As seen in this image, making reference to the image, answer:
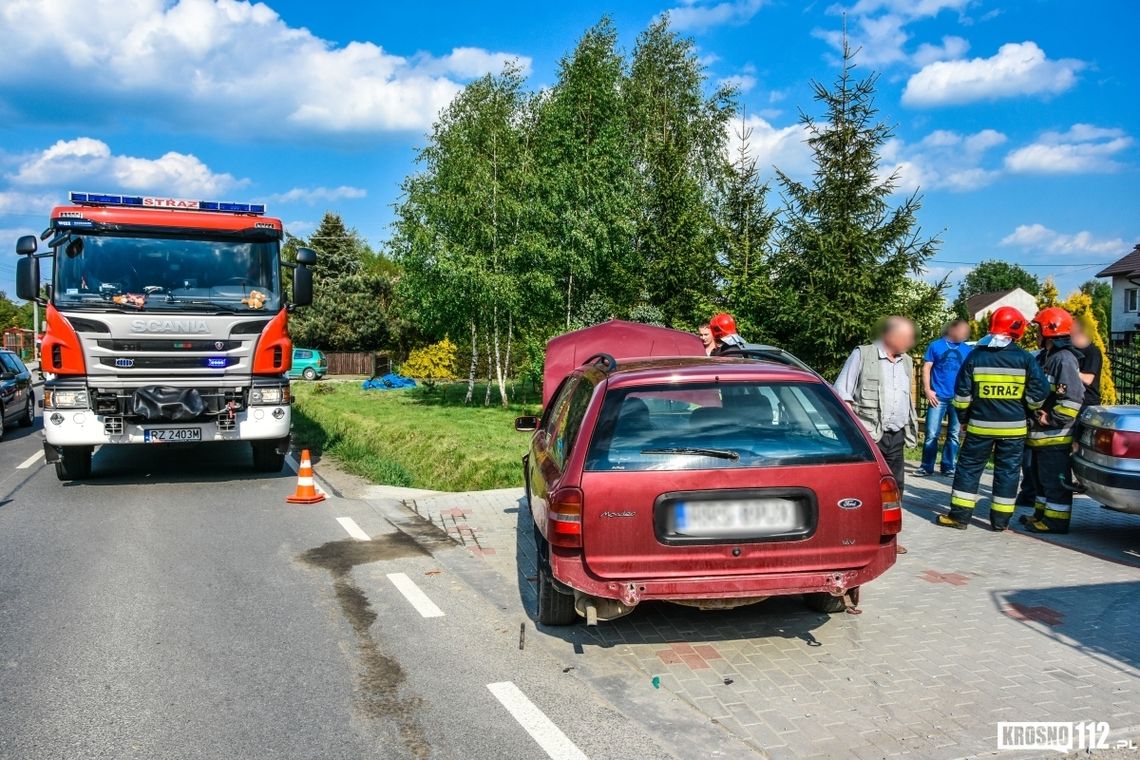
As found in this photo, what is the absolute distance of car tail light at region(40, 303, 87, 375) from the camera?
31.2 feet

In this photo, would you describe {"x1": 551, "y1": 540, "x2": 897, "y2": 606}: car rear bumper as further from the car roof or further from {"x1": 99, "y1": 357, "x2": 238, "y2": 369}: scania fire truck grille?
{"x1": 99, "y1": 357, "x2": 238, "y2": 369}: scania fire truck grille

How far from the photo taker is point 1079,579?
20.0 feet

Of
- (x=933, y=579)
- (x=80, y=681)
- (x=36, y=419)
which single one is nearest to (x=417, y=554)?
(x=80, y=681)

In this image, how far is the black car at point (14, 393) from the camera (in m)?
15.9

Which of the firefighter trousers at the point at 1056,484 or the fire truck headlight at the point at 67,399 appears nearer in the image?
the firefighter trousers at the point at 1056,484

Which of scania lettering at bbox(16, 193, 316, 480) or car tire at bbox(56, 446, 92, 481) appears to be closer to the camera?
scania lettering at bbox(16, 193, 316, 480)

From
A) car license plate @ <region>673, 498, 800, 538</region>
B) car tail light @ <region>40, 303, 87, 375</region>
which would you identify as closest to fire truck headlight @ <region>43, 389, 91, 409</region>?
car tail light @ <region>40, 303, 87, 375</region>

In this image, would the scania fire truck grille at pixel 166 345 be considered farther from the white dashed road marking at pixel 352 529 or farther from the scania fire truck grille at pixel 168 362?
the white dashed road marking at pixel 352 529

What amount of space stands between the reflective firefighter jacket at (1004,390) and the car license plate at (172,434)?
8.45 meters

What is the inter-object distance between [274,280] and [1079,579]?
9136 mm

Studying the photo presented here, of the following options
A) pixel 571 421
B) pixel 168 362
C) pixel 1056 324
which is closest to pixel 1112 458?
pixel 1056 324

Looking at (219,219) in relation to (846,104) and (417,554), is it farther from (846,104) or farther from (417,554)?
(846,104)

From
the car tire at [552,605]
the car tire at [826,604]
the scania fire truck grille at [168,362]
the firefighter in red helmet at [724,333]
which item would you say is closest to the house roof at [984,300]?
the firefighter in red helmet at [724,333]

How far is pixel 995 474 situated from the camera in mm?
7551
